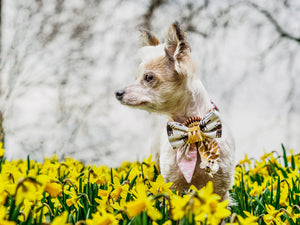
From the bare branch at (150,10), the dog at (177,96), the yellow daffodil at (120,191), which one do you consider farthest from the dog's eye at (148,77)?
the bare branch at (150,10)

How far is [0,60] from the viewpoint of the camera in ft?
13.6

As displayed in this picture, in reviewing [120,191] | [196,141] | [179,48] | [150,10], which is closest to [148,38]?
[179,48]

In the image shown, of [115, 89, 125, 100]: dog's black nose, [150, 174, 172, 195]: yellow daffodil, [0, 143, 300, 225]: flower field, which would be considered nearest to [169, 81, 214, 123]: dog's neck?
[115, 89, 125, 100]: dog's black nose

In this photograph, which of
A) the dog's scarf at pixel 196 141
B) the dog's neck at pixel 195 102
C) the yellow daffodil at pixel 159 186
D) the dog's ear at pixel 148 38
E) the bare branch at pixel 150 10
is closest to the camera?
the yellow daffodil at pixel 159 186

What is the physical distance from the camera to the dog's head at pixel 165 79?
1.87 meters

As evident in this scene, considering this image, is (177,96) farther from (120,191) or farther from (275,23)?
(275,23)

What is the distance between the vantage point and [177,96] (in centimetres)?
192

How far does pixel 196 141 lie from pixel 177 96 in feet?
0.99

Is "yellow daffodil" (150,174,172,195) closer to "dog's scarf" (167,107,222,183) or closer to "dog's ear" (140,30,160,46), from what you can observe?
"dog's scarf" (167,107,222,183)

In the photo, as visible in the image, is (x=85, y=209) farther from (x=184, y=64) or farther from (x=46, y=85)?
(x=46, y=85)

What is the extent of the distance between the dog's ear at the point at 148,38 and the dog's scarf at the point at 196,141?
A: 718 mm

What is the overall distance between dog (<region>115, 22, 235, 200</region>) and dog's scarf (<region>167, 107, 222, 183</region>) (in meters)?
0.03

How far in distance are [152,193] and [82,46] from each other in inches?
151

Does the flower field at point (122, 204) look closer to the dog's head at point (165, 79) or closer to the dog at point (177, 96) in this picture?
the dog at point (177, 96)
